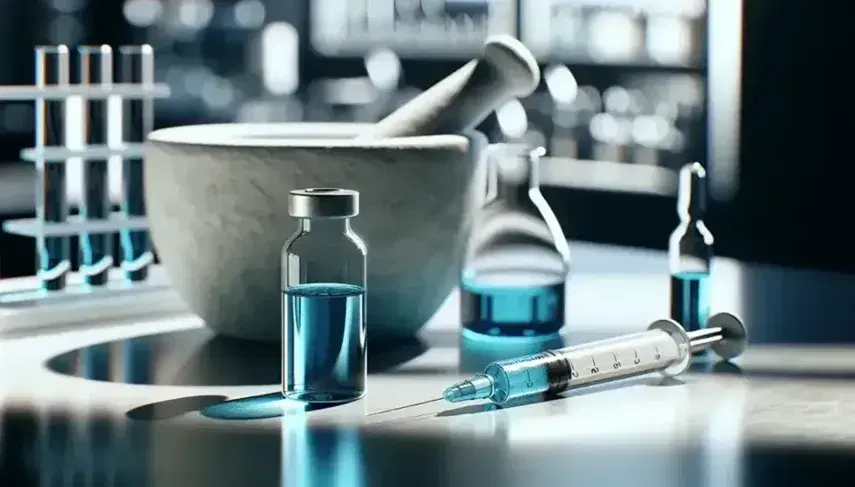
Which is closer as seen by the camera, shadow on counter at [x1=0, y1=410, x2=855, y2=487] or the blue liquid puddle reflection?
shadow on counter at [x1=0, y1=410, x2=855, y2=487]

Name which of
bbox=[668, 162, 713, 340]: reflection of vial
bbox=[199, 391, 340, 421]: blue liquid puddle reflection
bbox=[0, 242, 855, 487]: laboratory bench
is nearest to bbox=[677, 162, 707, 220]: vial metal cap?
bbox=[668, 162, 713, 340]: reflection of vial

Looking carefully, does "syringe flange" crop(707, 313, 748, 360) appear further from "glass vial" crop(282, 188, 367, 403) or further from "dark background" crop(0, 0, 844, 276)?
"dark background" crop(0, 0, 844, 276)

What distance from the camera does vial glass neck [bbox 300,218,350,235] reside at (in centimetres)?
111

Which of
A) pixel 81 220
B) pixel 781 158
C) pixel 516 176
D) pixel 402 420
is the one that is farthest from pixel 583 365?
pixel 781 158

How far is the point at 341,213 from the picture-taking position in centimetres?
104

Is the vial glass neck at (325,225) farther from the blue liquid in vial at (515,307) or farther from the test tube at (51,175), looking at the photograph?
the test tube at (51,175)

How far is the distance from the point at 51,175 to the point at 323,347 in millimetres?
460

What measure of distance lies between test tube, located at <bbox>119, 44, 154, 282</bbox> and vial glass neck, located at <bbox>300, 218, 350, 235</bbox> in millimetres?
368

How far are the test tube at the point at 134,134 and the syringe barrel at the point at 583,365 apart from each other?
520 mm

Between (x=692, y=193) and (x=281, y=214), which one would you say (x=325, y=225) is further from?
(x=692, y=193)

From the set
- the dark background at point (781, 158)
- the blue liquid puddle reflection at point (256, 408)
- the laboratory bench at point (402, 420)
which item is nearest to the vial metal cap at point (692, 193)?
the laboratory bench at point (402, 420)

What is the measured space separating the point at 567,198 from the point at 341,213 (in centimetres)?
251

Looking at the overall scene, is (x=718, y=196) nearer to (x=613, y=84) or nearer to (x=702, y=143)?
(x=702, y=143)

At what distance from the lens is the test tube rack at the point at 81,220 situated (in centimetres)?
135
